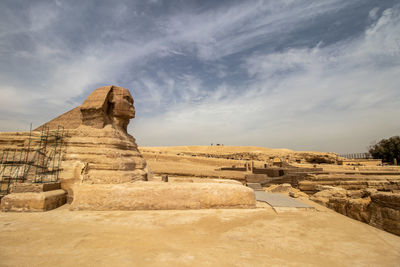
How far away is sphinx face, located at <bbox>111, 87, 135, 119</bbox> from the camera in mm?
6957

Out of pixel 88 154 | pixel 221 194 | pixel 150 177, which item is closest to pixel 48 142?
pixel 88 154

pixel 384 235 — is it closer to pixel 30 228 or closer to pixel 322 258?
pixel 322 258

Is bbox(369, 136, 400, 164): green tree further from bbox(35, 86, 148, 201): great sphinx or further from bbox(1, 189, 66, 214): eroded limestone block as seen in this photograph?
bbox(1, 189, 66, 214): eroded limestone block

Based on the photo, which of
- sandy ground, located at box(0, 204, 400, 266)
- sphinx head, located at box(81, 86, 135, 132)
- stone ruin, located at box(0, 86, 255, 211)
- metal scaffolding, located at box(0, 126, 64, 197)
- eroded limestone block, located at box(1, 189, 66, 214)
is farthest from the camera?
sphinx head, located at box(81, 86, 135, 132)

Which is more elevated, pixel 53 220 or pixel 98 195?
pixel 98 195

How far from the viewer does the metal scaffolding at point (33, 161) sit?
19.0ft

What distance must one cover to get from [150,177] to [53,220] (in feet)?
10.5

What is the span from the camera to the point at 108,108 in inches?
275

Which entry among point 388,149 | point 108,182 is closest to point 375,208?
point 108,182

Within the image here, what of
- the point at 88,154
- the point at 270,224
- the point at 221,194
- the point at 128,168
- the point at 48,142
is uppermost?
the point at 48,142

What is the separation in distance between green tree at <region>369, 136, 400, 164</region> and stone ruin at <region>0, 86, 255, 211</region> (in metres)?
31.7

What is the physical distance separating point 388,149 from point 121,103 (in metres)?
34.8

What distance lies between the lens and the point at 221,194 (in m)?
5.13

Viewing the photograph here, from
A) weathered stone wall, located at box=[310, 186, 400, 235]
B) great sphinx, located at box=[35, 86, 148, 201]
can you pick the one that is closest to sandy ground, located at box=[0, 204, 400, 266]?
weathered stone wall, located at box=[310, 186, 400, 235]
